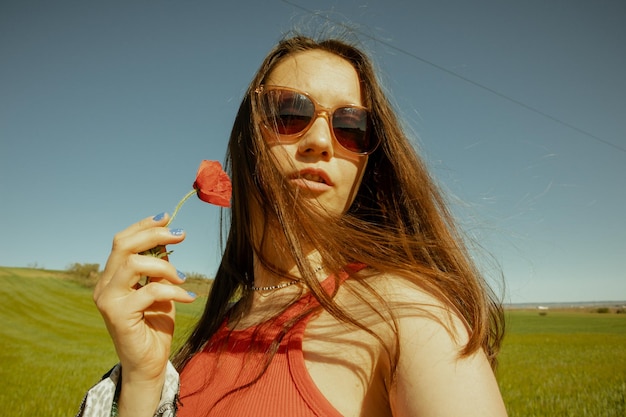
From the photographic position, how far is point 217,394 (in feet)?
3.97

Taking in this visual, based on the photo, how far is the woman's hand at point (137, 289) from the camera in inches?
41.0

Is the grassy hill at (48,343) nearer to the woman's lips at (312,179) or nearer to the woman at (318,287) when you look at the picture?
the woman at (318,287)

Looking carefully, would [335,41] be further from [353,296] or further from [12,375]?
[12,375]

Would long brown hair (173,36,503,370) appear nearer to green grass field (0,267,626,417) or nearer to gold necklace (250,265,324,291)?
gold necklace (250,265,324,291)

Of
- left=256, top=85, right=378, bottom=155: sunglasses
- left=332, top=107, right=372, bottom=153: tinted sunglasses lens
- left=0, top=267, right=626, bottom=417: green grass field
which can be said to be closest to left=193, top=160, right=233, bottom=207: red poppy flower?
left=256, top=85, right=378, bottom=155: sunglasses

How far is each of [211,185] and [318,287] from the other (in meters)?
0.48

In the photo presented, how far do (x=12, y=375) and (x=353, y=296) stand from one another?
1546 centimetres

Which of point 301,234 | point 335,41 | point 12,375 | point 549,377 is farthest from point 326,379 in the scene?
point 12,375

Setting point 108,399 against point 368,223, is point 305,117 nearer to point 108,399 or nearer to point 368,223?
point 368,223

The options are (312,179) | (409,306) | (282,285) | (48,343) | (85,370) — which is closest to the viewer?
(409,306)

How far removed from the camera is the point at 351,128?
161cm

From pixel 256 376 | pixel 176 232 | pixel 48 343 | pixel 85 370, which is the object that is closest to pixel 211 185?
pixel 176 232

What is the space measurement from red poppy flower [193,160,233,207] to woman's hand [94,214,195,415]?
6.1 inches

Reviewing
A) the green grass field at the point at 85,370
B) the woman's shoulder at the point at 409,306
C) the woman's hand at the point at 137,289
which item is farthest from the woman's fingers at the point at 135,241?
the green grass field at the point at 85,370
